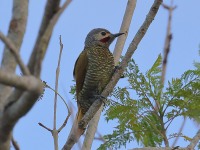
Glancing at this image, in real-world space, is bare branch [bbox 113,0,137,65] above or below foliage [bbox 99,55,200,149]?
above

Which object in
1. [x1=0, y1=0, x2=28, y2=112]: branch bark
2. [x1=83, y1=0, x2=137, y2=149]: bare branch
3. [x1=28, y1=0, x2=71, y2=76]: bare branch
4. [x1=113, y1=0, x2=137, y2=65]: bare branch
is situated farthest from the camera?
[x1=113, y1=0, x2=137, y2=65]: bare branch

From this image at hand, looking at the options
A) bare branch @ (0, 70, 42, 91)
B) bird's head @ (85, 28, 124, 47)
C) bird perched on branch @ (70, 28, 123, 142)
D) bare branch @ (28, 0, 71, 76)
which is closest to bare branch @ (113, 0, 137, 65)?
bird perched on branch @ (70, 28, 123, 142)

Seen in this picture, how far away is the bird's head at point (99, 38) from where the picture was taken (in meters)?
6.73

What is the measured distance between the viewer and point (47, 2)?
179 cm

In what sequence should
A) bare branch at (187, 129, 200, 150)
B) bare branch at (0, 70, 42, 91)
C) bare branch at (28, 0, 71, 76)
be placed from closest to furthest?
bare branch at (0, 70, 42, 91) → bare branch at (28, 0, 71, 76) → bare branch at (187, 129, 200, 150)

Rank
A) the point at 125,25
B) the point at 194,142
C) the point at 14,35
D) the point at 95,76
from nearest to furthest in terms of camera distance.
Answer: the point at 14,35, the point at 194,142, the point at 125,25, the point at 95,76

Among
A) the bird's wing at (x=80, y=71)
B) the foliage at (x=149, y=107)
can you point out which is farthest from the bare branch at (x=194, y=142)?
the bird's wing at (x=80, y=71)

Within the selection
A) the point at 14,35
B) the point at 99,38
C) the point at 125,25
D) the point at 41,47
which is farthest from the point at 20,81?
the point at 99,38

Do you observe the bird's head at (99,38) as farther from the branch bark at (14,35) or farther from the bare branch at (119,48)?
the branch bark at (14,35)

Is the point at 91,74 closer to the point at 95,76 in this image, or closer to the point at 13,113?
the point at 95,76

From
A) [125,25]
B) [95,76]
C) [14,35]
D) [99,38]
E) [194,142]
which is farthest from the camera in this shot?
[99,38]

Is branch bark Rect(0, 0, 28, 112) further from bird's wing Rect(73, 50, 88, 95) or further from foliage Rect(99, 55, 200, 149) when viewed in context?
bird's wing Rect(73, 50, 88, 95)

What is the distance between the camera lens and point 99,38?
6.84 m

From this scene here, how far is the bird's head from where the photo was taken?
22.1 ft
